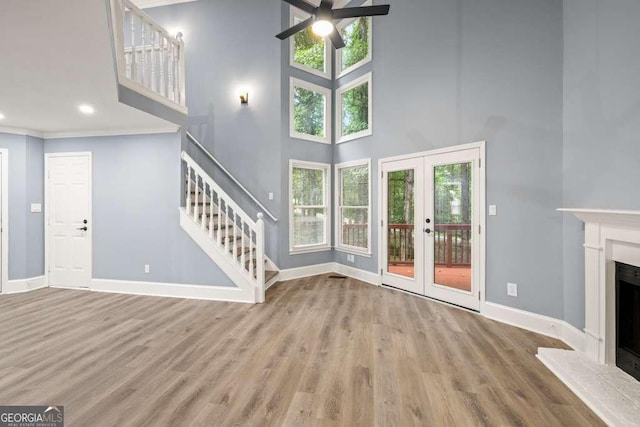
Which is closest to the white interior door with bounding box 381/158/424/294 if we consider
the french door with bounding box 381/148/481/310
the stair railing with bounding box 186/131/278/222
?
the french door with bounding box 381/148/481/310

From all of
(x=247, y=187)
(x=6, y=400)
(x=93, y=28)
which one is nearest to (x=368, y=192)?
(x=247, y=187)

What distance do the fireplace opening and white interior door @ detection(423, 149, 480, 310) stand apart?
132 cm

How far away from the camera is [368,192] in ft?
16.6

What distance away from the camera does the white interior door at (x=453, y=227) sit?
11.6 ft

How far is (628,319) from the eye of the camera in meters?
2.20

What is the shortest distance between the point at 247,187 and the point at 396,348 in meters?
3.76

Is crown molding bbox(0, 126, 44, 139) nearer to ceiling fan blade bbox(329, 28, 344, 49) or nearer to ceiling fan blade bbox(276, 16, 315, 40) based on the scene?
ceiling fan blade bbox(276, 16, 315, 40)

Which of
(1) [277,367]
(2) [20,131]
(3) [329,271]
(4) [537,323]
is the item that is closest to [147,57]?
(2) [20,131]

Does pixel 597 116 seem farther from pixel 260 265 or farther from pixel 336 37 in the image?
pixel 260 265

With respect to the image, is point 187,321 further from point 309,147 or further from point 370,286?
point 309,147

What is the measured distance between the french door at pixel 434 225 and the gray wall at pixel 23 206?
566cm

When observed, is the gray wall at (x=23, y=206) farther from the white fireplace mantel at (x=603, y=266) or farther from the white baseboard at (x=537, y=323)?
the white fireplace mantel at (x=603, y=266)
